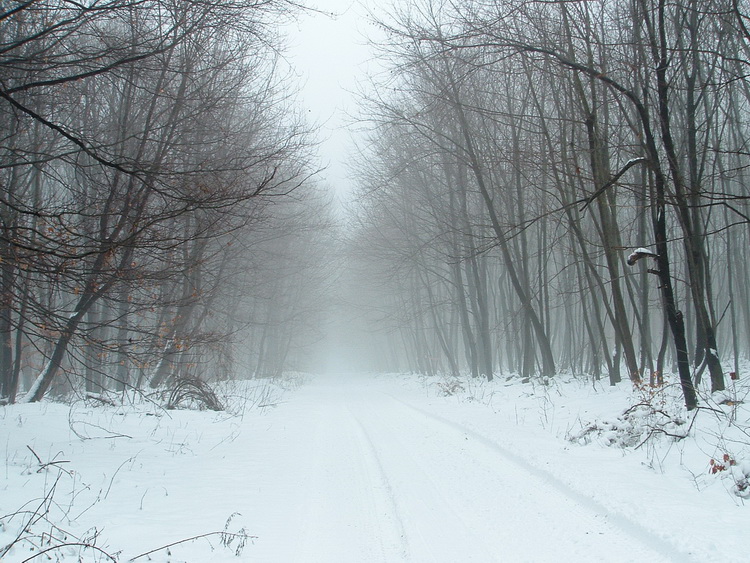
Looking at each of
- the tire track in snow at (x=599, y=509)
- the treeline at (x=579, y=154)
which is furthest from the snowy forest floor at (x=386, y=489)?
the treeline at (x=579, y=154)

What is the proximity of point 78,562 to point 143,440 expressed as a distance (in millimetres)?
4602

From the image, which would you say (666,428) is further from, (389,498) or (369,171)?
(369,171)

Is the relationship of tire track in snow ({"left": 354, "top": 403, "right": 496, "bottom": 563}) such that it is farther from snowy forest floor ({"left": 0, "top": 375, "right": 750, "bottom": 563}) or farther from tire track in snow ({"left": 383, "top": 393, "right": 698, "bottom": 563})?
tire track in snow ({"left": 383, "top": 393, "right": 698, "bottom": 563})

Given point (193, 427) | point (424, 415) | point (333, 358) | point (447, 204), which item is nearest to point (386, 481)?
point (193, 427)

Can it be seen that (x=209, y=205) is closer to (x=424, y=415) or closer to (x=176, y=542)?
(x=176, y=542)

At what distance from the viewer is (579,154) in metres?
11.9

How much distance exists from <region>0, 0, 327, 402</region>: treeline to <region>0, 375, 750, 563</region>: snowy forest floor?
110 centimetres

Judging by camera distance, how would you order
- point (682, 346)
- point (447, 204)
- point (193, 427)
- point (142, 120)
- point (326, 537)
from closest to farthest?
point (326, 537), point (682, 346), point (193, 427), point (142, 120), point (447, 204)

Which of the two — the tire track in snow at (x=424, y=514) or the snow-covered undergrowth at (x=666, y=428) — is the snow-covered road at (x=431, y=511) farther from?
the snow-covered undergrowth at (x=666, y=428)

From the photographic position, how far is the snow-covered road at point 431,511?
3893 mm

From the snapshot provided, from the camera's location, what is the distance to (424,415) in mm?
11922

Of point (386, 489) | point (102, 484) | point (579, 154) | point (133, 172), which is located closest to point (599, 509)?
point (386, 489)

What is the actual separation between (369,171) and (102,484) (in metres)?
17.3

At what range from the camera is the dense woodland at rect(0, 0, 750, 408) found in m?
5.82
